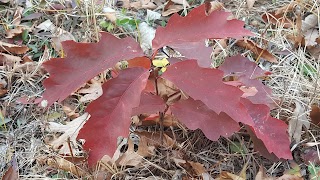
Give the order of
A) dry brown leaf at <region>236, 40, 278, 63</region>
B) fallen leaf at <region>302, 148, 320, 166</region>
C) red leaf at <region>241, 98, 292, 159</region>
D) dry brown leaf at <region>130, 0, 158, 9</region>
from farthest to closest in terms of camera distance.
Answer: dry brown leaf at <region>130, 0, 158, 9</region>
dry brown leaf at <region>236, 40, 278, 63</region>
fallen leaf at <region>302, 148, 320, 166</region>
red leaf at <region>241, 98, 292, 159</region>

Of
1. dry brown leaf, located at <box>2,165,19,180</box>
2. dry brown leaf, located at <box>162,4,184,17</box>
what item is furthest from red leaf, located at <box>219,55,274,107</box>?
dry brown leaf, located at <box>2,165,19,180</box>

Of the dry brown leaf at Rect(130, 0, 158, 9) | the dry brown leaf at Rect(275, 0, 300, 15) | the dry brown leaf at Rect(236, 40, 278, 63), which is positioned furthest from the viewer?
the dry brown leaf at Rect(130, 0, 158, 9)

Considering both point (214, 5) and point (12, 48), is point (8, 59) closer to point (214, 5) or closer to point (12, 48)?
point (12, 48)

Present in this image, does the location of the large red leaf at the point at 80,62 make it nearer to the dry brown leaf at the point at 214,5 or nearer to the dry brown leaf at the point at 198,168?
the dry brown leaf at the point at 198,168

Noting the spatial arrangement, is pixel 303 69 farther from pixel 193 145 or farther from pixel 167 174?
pixel 167 174

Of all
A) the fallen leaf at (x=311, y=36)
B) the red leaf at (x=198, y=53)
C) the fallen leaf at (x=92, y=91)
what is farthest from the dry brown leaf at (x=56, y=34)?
the fallen leaf at (x=311, y=36)

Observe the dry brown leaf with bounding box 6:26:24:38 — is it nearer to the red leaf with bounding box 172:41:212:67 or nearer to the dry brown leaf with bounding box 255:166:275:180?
the red leaf with bounding box 172:41:212:67
